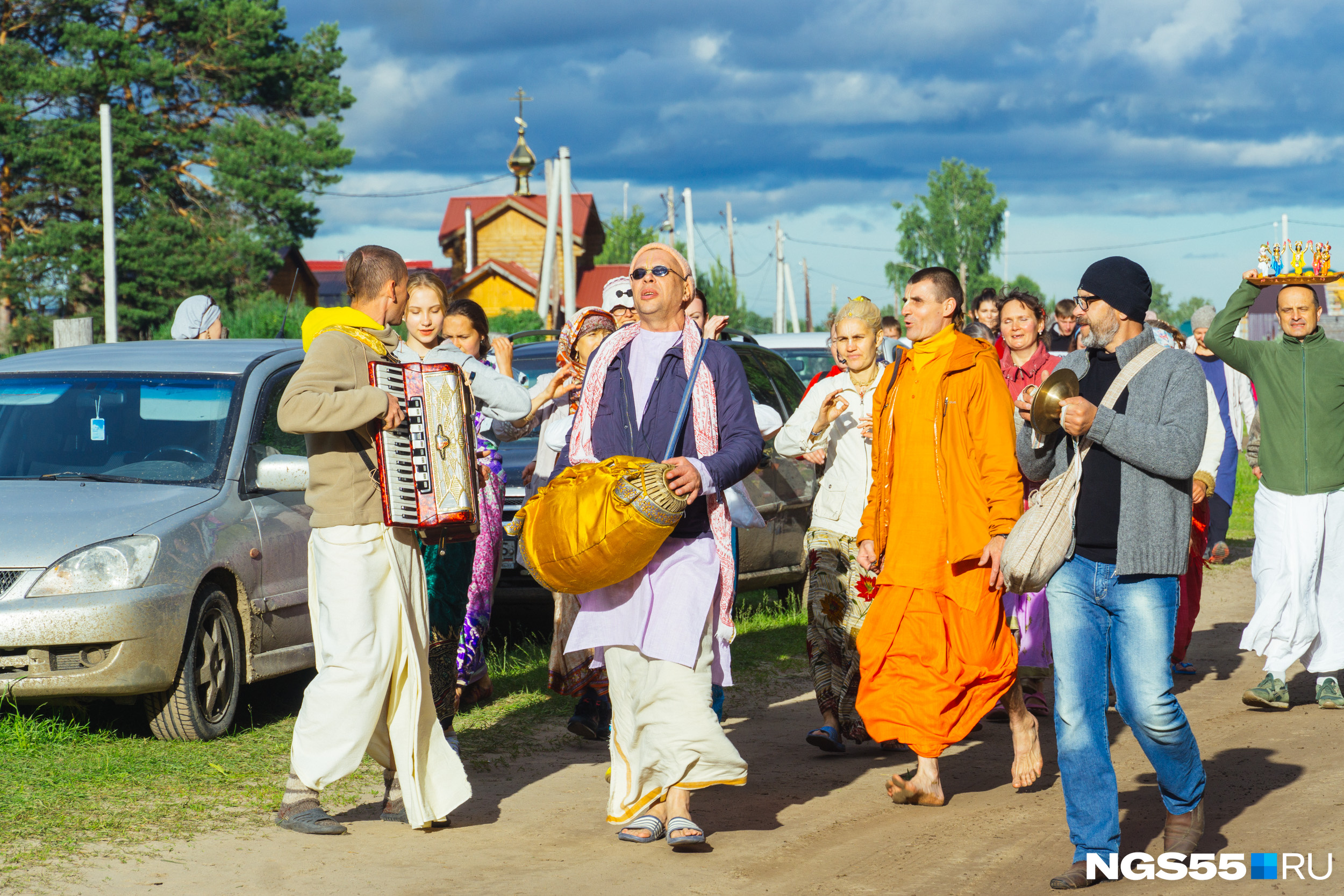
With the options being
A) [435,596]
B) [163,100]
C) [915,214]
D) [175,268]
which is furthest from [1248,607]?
[915,214]

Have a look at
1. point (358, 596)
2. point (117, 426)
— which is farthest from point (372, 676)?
point (117, 426)

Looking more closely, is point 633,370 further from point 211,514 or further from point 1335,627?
point 1335,627

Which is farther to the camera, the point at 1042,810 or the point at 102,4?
the point at 102,4

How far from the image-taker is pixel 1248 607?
11805 millimetres

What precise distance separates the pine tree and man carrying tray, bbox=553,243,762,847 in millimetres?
35761

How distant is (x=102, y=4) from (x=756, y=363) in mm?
34862

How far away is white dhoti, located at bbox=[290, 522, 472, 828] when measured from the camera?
17.0 ft

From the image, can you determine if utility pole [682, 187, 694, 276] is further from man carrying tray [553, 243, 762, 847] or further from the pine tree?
man carrying tray [553, 243, 762, 847]

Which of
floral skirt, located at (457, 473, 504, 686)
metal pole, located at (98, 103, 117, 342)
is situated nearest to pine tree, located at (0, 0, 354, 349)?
metal pole, located at (98, 103, 117, 342)

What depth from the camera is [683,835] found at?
5105 millimetres

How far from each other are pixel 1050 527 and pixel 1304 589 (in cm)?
382

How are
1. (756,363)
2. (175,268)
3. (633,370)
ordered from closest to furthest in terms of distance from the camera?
(633,370), (756,363), (175,268)

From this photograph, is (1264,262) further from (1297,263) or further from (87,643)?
(87,643)

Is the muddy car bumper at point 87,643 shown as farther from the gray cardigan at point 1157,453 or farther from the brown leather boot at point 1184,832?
the brown leather boot at point 1184,832
